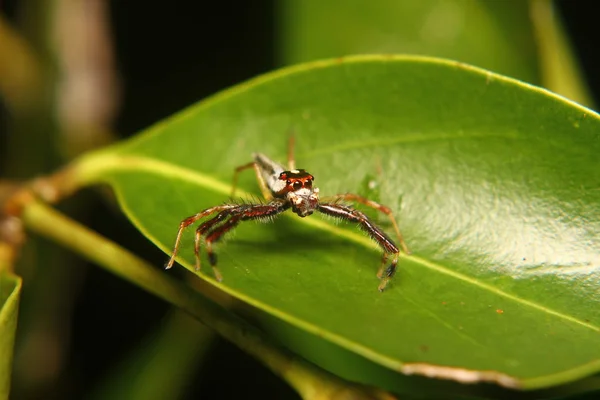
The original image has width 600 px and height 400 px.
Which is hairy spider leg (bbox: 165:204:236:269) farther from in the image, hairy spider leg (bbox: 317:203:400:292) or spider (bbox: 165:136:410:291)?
hairy spider leg (bbox: 317:203:400:292)

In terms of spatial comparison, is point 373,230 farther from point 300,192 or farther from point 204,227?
point 204,227

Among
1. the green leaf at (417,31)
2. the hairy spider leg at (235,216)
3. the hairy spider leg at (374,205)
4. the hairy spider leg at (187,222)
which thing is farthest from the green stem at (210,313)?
the green leaf at (417,31)

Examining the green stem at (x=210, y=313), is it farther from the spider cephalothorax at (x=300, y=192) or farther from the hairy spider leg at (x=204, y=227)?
the spider cephalothorax at (x=300, y=192)

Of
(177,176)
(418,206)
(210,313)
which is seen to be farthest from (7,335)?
(418,206)

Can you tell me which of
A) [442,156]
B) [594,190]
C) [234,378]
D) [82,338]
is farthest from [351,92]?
[82,338]

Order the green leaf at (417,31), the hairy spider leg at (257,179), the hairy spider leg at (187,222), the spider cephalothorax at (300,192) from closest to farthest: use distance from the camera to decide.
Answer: the hairy spider leg at (187,222) → the spider cephalothorax at (300,192) → the hairy spider leg at (257,179) → the green leaf at (417,31)

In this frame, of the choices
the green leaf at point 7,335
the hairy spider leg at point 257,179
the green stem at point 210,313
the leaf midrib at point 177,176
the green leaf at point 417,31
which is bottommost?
the green leaf at point 7,335

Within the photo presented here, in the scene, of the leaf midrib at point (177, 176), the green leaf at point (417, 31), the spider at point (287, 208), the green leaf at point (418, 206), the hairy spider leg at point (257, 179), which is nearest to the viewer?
the green leaf at point (418, 206)
